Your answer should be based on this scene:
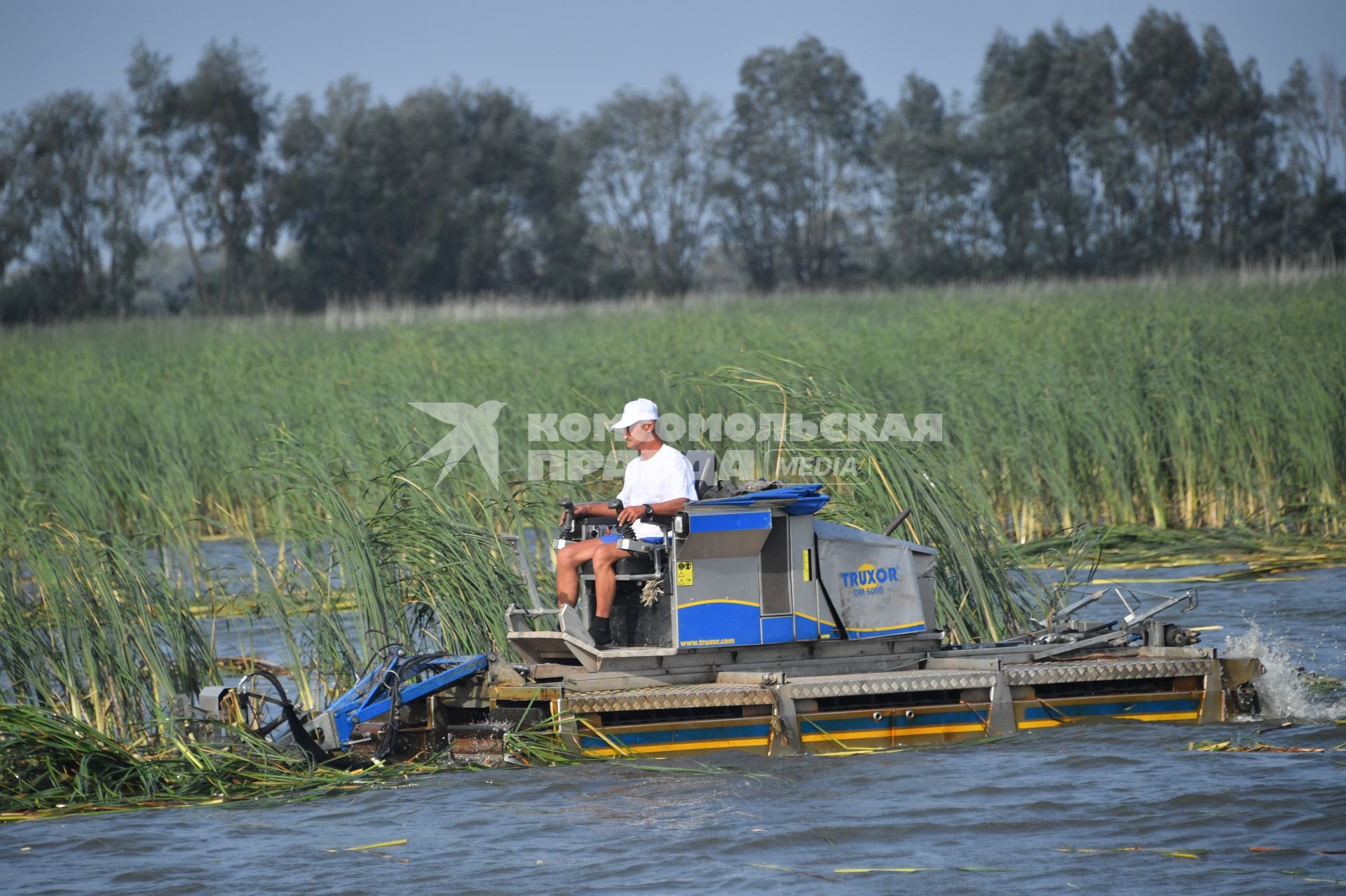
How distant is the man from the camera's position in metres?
8.18

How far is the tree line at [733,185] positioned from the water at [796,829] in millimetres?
39582

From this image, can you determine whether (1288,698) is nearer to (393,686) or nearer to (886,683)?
(886,683)

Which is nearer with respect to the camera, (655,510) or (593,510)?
(655,510)

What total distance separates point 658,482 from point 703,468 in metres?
0.45

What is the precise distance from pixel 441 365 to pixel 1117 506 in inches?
374

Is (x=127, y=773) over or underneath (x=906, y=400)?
underneath

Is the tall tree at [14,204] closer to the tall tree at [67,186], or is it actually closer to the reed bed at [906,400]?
the tall tree at [67,186]

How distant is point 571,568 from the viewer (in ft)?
27.2

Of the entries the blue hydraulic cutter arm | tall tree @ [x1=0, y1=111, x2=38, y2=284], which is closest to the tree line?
tall tree @ [x1=0, y1=111, x2=38, y2=284]

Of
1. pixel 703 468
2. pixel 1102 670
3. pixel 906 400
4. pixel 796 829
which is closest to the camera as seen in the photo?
pixel 796 829

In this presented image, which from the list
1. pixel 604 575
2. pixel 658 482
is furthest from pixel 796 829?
pixel 658 482

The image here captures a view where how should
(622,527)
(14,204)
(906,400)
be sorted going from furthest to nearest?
1. (14,204)
2. (906,400)
3. (622,527)

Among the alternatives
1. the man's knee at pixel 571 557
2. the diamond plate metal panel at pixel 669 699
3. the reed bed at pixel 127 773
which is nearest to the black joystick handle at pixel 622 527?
the man's knee at pixel 571 557

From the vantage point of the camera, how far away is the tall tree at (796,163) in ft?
176
